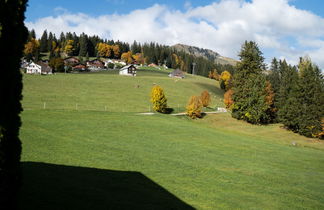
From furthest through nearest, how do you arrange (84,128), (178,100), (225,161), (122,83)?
(122,83), (178,100), (84,128), (225,161)

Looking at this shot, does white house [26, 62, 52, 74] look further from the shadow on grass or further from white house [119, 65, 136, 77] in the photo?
the shadow on grass

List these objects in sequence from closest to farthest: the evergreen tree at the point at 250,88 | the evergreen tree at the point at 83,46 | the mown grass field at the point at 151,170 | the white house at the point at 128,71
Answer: the mown grass field at the point at 151,170 < the evergreen tree at the point at 250,88 < the white house at the point at 128,71 < the evergreen tree at the point at 83,46

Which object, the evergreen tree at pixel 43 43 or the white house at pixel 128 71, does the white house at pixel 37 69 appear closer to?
the white house at pixel 128 71

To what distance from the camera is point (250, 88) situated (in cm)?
6425

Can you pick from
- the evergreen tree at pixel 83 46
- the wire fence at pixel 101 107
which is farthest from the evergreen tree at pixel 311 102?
the evergreen tree at pixel 83 46

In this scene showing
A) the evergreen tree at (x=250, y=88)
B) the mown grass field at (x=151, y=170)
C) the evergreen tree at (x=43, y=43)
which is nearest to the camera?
Result: the mown grass field at (x=151, y=170)

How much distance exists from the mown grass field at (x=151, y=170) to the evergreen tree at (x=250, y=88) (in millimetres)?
26662

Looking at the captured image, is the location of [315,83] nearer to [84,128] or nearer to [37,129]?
[84,128]

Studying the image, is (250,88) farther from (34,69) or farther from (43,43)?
(43,43)

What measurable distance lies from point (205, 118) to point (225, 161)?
38.4 m

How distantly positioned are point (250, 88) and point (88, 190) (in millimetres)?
56675

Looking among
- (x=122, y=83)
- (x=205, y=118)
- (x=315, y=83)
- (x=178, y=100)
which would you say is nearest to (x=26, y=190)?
(x=205, y=118)

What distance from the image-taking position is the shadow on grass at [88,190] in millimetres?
11531

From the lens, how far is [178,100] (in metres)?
87.0
